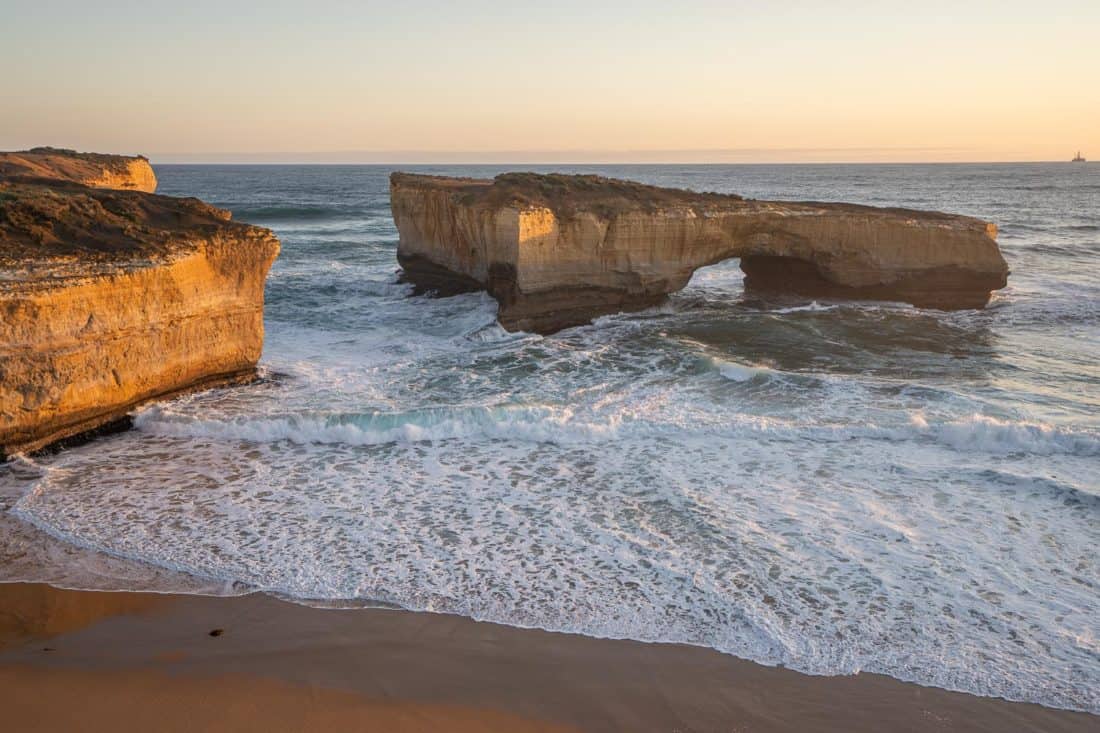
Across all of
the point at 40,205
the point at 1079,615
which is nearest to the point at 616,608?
the point at 1079,615

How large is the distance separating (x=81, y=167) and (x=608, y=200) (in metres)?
12.4

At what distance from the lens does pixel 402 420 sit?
34.9 ft

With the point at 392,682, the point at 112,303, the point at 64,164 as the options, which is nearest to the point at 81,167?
the point at 64,164

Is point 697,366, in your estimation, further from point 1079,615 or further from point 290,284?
point 290,284

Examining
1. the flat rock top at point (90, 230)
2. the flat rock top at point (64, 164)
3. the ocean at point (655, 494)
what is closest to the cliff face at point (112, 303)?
the flat rock top at point (90, 230)

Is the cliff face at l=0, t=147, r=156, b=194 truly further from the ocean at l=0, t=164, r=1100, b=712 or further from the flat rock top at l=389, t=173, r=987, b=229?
the flat rock top at l=389, t=173, r=987, b=229

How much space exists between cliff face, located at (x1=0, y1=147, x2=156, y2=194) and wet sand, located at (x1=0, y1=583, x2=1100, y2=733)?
499 inches

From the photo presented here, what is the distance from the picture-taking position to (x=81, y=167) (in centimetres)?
1925

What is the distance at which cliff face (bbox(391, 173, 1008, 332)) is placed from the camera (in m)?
15.6

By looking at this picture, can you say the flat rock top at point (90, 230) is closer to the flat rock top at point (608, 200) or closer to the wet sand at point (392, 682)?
the wet sand at point (392, 682)

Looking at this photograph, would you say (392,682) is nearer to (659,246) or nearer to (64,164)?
(659,246)

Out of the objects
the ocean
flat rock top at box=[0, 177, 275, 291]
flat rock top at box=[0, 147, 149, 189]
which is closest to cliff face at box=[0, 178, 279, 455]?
flat rock top at box=[0, 177, 275, 291]

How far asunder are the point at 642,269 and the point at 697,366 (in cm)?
397

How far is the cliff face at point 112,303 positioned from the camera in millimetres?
9234
